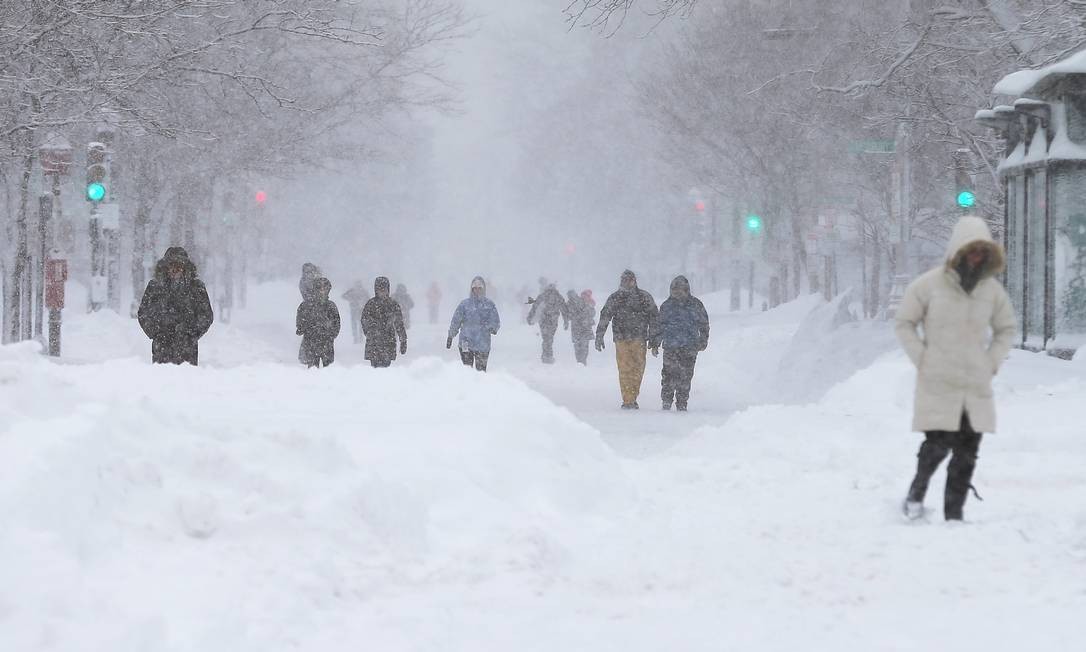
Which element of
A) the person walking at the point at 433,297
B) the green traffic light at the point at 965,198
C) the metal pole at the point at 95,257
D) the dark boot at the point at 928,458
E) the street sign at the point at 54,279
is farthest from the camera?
the person walking at the point at 433,297

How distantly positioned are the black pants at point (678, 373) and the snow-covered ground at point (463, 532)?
6152 millimetres

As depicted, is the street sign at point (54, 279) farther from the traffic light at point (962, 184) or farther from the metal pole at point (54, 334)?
the traffic light at point (962, 184)

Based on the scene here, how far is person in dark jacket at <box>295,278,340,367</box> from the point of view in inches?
595

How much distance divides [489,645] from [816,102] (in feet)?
99.0

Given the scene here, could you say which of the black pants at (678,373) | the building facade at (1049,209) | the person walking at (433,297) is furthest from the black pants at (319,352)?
the person walking at (433,297)

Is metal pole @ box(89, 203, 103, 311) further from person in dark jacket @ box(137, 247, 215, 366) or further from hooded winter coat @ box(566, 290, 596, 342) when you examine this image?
person in dark jacket @ box(137, 247, 215, 366)

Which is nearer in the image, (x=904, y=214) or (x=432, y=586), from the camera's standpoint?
(x=432, y=586)

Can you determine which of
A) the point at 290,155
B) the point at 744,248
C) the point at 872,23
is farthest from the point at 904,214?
the point at 744,248

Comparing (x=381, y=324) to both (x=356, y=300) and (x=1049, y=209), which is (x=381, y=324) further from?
(x=356, y=300)

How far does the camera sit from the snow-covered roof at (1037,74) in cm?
1596

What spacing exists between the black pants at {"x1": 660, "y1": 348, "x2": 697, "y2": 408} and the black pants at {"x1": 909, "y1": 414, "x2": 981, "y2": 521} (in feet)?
30.9

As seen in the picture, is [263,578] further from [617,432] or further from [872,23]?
[872,23]

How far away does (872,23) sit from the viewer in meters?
30.7

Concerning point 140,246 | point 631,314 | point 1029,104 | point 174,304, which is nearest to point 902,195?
point 1029,104
